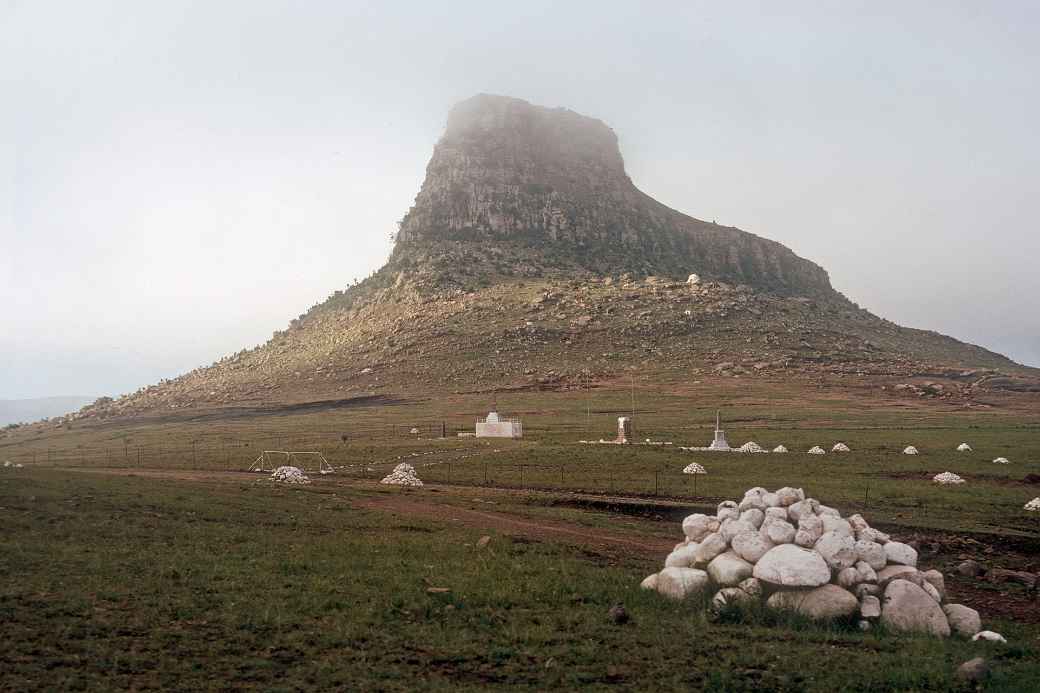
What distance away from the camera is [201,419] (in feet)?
313

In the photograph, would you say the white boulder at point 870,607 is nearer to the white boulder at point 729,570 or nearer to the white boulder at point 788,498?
the white boulder at point 729,570

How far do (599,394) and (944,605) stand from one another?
271 feet

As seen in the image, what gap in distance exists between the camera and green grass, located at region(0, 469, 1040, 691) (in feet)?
36.2

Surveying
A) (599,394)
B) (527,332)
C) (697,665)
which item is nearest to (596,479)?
(697,665)

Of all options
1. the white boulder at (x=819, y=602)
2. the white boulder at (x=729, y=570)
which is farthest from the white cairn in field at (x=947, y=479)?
the white boulder at (x=819, y=602)

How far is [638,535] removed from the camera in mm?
26016

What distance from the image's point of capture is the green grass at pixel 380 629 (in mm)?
11039

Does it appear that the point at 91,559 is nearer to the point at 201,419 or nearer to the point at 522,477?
the point at 522,477

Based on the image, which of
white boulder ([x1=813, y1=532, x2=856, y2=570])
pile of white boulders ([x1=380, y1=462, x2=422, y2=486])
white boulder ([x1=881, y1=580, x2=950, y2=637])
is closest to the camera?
white boulder ([x1=881, y1=580, x2=950, y2=637])

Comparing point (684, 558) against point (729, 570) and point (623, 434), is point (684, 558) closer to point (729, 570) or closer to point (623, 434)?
point (729, 570)

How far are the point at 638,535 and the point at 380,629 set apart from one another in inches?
554

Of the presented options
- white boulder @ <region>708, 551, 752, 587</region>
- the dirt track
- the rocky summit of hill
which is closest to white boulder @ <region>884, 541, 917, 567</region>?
white boulder @ <region>708, 551, 752, 587</region>

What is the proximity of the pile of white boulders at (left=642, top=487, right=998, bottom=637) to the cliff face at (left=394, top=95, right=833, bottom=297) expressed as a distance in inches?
5746

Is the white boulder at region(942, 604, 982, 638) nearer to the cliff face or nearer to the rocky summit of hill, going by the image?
the rocky summit of hill
